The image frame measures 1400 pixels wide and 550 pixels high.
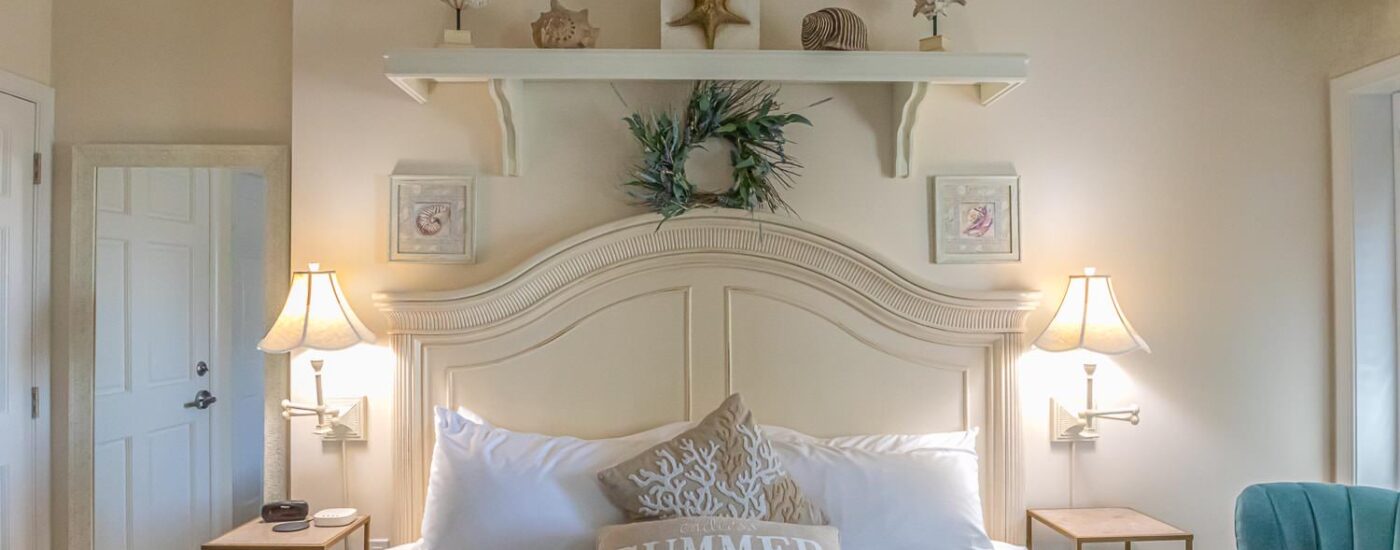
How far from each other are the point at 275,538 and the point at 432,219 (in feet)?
3.16

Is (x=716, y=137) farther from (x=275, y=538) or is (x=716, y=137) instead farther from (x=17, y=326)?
(x=17, y=326)

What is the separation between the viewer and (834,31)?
2.26m

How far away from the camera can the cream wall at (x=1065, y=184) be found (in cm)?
250

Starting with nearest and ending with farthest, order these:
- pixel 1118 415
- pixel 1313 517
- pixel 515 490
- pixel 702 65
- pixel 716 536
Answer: pixel 716 536 < pixel 1313 517 < pixel 515 490 < pixel 702 65 < pixel 1118 415

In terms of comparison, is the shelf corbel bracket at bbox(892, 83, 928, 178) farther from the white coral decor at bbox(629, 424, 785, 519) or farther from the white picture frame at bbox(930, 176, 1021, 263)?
the white coral decor at bbox(629, 424, 785, 519)

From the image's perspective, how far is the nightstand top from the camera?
223cm

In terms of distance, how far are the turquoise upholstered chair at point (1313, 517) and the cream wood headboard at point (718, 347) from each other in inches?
23.6

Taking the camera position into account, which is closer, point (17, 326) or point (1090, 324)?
point (1090, 324)

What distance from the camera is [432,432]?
245 cm

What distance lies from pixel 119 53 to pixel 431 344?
4.59 feet

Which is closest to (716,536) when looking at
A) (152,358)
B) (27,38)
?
(152,358)

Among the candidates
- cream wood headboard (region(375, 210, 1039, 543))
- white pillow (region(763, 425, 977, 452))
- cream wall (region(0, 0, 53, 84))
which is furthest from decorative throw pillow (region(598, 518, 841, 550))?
cream wall (region(0, 0, 53, 84))

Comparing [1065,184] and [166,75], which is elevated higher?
[166,75]

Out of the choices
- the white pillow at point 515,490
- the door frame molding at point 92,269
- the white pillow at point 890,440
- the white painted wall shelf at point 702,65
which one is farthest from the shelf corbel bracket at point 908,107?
the door frame molding at point 92,269
